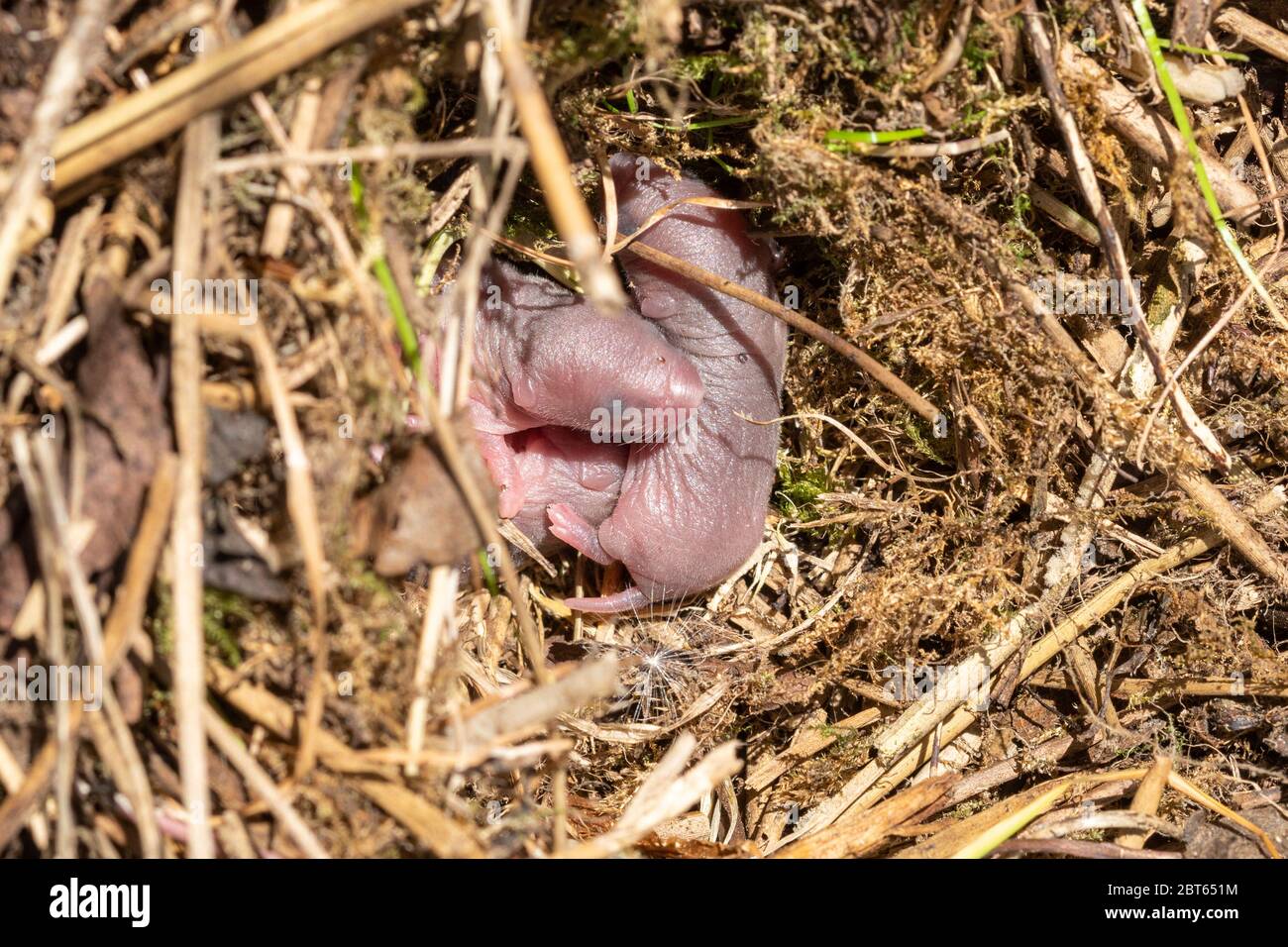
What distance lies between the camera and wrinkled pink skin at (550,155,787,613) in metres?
2.31

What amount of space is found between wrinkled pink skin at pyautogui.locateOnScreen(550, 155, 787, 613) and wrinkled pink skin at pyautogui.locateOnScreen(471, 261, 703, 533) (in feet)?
0.29

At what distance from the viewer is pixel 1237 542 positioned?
2.20m

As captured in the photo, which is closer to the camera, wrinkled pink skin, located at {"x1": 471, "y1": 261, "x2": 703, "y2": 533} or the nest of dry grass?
the nest of dry grass

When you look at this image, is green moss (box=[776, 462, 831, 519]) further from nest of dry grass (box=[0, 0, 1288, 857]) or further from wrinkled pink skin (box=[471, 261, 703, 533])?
wrinkled pink skin (box=[471, 261, 703, 533])

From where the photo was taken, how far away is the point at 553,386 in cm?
233

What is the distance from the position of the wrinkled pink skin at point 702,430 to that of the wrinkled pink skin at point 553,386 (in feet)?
0.29

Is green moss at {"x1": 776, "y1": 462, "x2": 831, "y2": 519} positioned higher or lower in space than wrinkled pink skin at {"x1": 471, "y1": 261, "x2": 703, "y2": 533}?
lower

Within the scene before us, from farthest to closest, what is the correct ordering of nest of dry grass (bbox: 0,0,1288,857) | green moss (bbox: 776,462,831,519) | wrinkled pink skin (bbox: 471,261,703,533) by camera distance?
green moss (bbox: 776,462,831,519)
wrinkled pink skin (bbox: 471,261,703,533)
nest of dry grass (bbox: 0,0,1288,857)

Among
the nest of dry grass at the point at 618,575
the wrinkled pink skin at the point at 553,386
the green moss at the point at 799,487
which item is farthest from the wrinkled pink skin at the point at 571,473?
the green moss at the point at 799,487

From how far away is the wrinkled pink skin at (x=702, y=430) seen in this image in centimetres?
231

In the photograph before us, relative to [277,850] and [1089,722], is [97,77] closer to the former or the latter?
[277,850]

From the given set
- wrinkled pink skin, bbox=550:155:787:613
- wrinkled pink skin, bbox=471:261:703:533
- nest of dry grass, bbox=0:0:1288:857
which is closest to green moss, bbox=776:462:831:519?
nest of dry grass, bbox=0:0:1288:857

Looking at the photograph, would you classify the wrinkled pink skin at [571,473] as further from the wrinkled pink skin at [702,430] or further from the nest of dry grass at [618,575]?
the nest of dry grass at [618,575]

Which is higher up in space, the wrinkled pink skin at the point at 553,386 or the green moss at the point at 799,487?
the wrinkled pink skin at the point at 553,386
